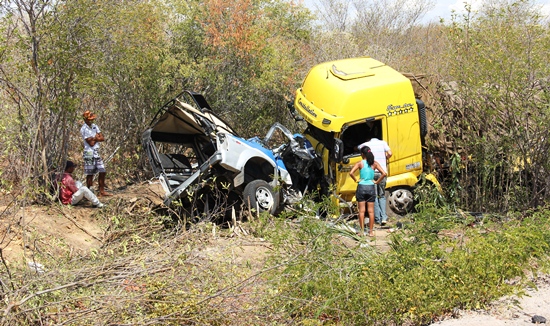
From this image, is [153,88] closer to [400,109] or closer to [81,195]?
[81,195]

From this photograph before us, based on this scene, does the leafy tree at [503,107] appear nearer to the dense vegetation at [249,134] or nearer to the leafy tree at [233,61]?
the dense vegetation at [249,134]

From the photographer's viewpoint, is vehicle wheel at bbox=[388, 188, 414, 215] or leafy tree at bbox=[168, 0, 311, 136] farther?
leafy tree at bbox=[168, 0, 311, 136]

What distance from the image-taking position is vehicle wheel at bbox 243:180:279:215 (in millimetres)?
10234

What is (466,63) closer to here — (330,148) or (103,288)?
(330,148)

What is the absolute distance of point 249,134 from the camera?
1560 cm

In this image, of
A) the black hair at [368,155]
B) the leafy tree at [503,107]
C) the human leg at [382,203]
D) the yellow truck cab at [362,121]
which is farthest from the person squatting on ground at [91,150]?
the leafy tree at [503,107]

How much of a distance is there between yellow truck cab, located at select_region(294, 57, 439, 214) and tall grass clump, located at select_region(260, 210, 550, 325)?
3107mm

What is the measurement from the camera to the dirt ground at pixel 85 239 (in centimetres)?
629

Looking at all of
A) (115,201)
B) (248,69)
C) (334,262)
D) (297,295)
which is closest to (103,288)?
(297,295)

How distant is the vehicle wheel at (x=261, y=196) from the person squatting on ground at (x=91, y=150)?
2813mm

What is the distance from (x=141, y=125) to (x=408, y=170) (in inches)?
226

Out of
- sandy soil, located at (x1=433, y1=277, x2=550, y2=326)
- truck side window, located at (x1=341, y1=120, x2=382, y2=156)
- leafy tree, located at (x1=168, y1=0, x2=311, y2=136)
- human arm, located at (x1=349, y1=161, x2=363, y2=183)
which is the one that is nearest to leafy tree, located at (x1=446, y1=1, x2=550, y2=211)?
truck side window, located at (x1=341, y1=120, x2=382, y2=156)

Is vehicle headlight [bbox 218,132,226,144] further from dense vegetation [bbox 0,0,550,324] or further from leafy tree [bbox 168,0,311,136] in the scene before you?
leafy tree [bbox 168,0,311,136]

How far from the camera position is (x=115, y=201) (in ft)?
35.4
